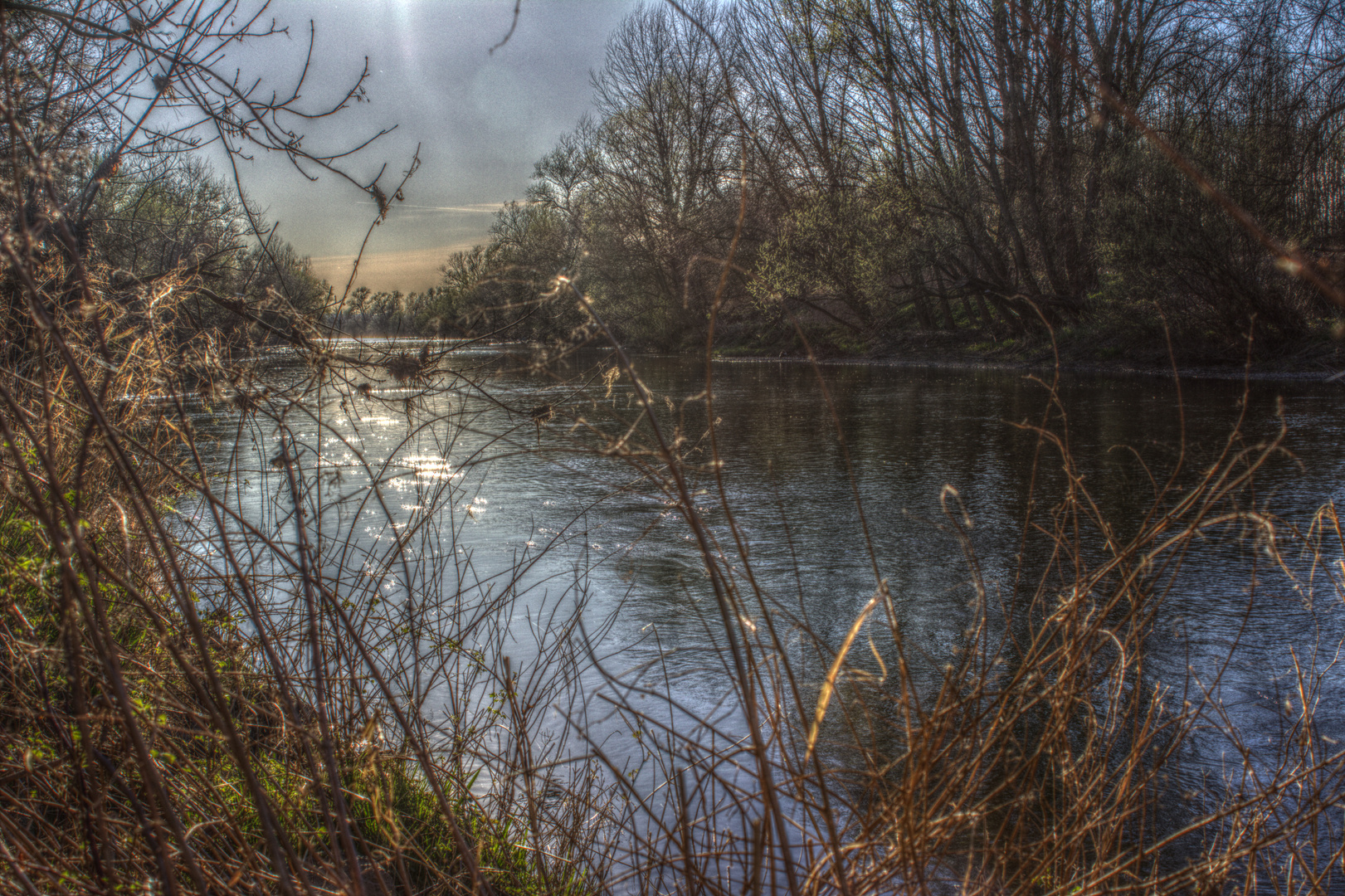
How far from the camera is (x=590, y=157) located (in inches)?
1511

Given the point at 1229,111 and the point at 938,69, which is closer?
the point at 1229,111

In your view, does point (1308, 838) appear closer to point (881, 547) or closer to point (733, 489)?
point (881, 547)

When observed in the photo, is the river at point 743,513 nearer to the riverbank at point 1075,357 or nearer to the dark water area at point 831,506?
the dark water area at point 831,506

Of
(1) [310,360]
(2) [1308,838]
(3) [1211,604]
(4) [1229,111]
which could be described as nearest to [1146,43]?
(4) [1229,111]

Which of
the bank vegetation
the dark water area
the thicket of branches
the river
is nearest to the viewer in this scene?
the bank vegetation

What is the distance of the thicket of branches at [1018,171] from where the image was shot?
1639cm

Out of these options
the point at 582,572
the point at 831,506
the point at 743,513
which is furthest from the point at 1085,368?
the point at 582,572

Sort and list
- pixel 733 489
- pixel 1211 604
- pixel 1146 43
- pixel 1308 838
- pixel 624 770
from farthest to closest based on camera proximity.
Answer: pixel 1146 43 < pixel 733 489 < pixel 1211 604 < pixel 624 770 < pixel 1308 838

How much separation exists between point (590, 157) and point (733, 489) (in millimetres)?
32096

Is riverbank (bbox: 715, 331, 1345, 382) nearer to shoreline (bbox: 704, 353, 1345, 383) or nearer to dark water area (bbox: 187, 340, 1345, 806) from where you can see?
shoreline (bbox: 704, 353, 1345, 383)

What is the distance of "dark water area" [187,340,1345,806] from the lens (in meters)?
3.55

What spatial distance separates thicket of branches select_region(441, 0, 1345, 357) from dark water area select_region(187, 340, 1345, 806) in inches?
88.2

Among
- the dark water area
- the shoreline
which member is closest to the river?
the dark water area

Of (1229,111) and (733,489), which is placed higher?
(1229,111)
